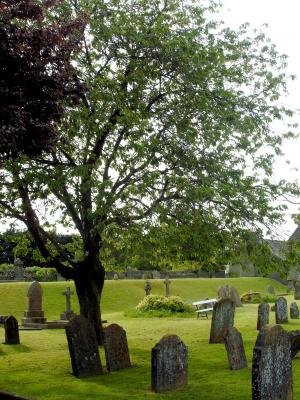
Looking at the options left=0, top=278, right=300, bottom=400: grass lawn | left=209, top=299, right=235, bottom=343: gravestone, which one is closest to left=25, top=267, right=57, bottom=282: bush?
left=0, top=278, right=300, bottom=400: grass lawn

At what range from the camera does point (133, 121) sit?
1469cm

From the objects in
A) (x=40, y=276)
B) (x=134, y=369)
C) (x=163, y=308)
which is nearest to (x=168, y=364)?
(x=134, y=369)

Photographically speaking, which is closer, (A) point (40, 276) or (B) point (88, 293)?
(B) point (88, 293)

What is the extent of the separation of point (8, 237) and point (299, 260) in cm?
938

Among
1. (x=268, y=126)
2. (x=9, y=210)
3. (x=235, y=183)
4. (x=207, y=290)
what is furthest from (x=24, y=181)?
(x=207, y=290)

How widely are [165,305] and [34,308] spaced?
7.28 m

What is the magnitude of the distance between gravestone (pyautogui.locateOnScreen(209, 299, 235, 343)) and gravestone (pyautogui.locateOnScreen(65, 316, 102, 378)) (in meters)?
5.90

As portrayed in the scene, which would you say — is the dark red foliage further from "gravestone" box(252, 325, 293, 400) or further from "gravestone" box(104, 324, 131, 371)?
→ "gravestone" box(252, 325, 293, 400)

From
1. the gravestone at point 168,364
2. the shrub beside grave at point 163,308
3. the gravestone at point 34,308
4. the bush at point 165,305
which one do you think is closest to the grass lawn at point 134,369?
the gravestone at point 168,364

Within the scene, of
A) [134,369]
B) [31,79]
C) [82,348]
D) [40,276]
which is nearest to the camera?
[31,79]

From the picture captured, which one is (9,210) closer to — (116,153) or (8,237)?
(8,237)

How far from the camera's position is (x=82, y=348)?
12.7 meters

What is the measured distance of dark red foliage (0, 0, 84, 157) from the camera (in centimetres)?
1022

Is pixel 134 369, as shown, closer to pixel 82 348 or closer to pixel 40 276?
pixel 82 348
